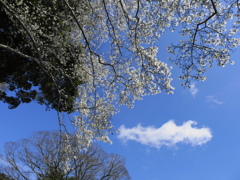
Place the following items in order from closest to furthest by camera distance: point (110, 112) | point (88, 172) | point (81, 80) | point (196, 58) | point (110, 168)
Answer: point (196, 58), point (110, 112), point (81, 80), point (88, 172), point (110, 168)

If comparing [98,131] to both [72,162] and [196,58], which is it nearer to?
[196,58]

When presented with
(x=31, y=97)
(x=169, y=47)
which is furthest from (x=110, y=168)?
(x=169, y=47)

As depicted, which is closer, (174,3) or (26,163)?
(174,3)

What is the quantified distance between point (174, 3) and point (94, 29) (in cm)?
366

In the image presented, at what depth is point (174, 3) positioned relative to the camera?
5922 millimetres

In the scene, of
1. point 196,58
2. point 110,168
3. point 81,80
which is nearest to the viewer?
point 196,58

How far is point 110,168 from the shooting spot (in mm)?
18094

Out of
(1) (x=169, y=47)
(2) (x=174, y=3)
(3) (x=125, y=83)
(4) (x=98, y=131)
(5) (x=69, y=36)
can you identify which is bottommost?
(4) (x=98, y=131)

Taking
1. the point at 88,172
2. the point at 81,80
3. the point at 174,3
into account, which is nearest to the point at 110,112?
the point at 81,80

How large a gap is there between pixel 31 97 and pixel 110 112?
3.79m

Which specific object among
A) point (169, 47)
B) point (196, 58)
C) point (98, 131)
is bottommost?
point (98, 131)

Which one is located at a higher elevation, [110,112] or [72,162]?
A: [72,162]

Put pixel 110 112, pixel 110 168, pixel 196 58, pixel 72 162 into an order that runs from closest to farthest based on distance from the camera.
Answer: pixel 196 58 → pixel 110 112 → pixel 72 162 → pixel 110 168

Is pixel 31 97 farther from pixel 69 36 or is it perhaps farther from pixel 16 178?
pixel 16 178
